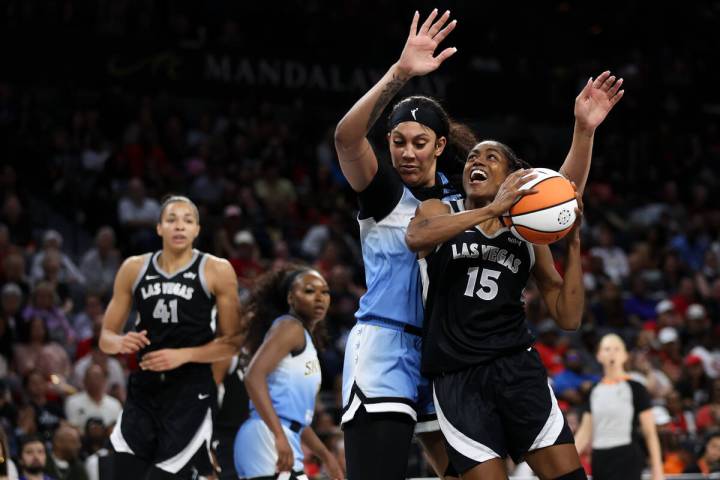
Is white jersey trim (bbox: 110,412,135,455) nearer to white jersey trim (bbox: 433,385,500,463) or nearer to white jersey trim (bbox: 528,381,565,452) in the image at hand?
white jersey trim (bbox: 433,385,500,463)

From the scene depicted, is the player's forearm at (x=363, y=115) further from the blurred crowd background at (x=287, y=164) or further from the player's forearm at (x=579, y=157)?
the blurred crowd background at (x=287, y=164)

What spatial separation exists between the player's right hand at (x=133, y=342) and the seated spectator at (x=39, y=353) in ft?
14.3

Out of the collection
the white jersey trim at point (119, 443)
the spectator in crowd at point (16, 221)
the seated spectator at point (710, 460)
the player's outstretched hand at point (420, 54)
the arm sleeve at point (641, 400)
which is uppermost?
the spectator in crowd at point (16, 221)

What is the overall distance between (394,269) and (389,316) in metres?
0.20

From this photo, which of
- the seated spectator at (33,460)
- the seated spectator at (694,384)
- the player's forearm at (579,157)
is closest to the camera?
the player's forearm at (579,157)

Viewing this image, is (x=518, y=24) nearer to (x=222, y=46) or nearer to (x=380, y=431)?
(x=222, y=46)

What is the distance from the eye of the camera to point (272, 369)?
6.34 meters

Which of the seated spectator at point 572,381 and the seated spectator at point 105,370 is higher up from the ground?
the seated spectator at point 105,370

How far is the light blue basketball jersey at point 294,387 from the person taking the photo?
6.52 metres

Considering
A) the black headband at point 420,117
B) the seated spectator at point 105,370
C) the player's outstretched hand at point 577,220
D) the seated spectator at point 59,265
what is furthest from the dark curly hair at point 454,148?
the seated spectator at point 59,265

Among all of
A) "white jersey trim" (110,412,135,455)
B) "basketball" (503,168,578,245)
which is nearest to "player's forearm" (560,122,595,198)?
"basketball" (503,168,578,245)

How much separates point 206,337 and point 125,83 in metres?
9.59

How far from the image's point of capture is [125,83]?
1538 cm

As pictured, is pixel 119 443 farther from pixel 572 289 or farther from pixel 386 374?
pixel 572 289
